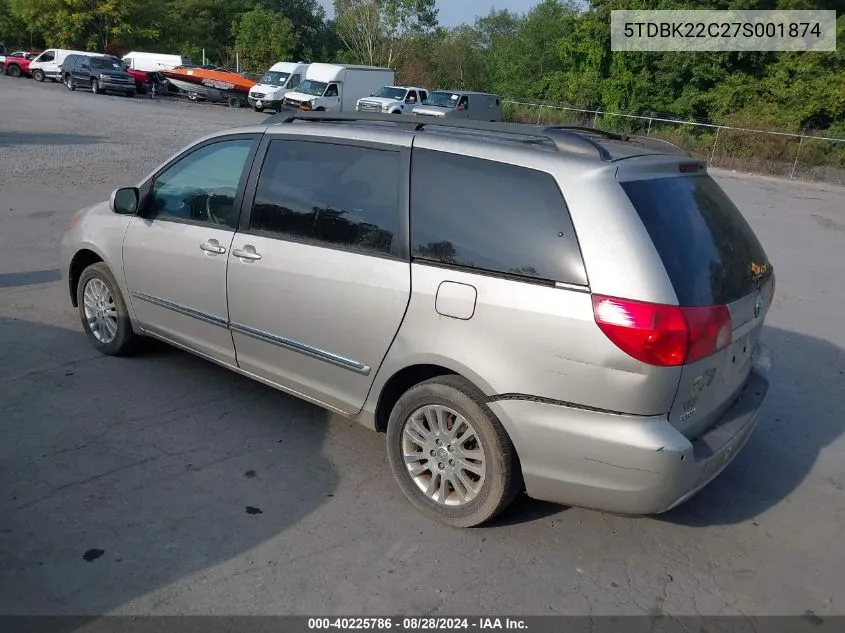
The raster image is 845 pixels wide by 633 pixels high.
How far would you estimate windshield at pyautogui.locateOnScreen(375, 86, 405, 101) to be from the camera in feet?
108

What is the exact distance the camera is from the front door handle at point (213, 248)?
4426 millimetres

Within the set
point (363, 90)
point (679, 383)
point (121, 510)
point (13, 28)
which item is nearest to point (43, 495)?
point (121, 510)

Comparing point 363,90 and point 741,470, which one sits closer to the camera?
point 741,470

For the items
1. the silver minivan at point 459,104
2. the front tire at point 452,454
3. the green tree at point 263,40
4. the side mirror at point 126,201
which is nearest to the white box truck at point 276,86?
the silver minivan at point 459,104

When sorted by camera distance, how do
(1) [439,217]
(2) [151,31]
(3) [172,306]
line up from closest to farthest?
(1) [439,217]
(3) [172,306]
(2) [151,31]

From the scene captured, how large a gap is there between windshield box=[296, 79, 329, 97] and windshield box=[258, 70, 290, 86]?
219cm

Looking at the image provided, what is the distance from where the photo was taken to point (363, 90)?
35.9 m

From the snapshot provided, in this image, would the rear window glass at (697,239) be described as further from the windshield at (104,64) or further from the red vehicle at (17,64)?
the red vehicle at (17,64)

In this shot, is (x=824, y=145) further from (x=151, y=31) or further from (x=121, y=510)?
(x=151, y=31)

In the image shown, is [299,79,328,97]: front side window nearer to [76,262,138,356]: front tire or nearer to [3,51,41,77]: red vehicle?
[3,51,41,77]: red vehicle

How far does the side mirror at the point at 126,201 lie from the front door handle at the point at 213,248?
82 centimetres

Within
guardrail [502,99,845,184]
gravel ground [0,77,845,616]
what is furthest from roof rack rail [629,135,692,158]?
guardrail [502,99,845,184]

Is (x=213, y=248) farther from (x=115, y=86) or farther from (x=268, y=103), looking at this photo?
(x=115, y=86)

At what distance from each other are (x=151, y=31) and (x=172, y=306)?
53.4 metres
